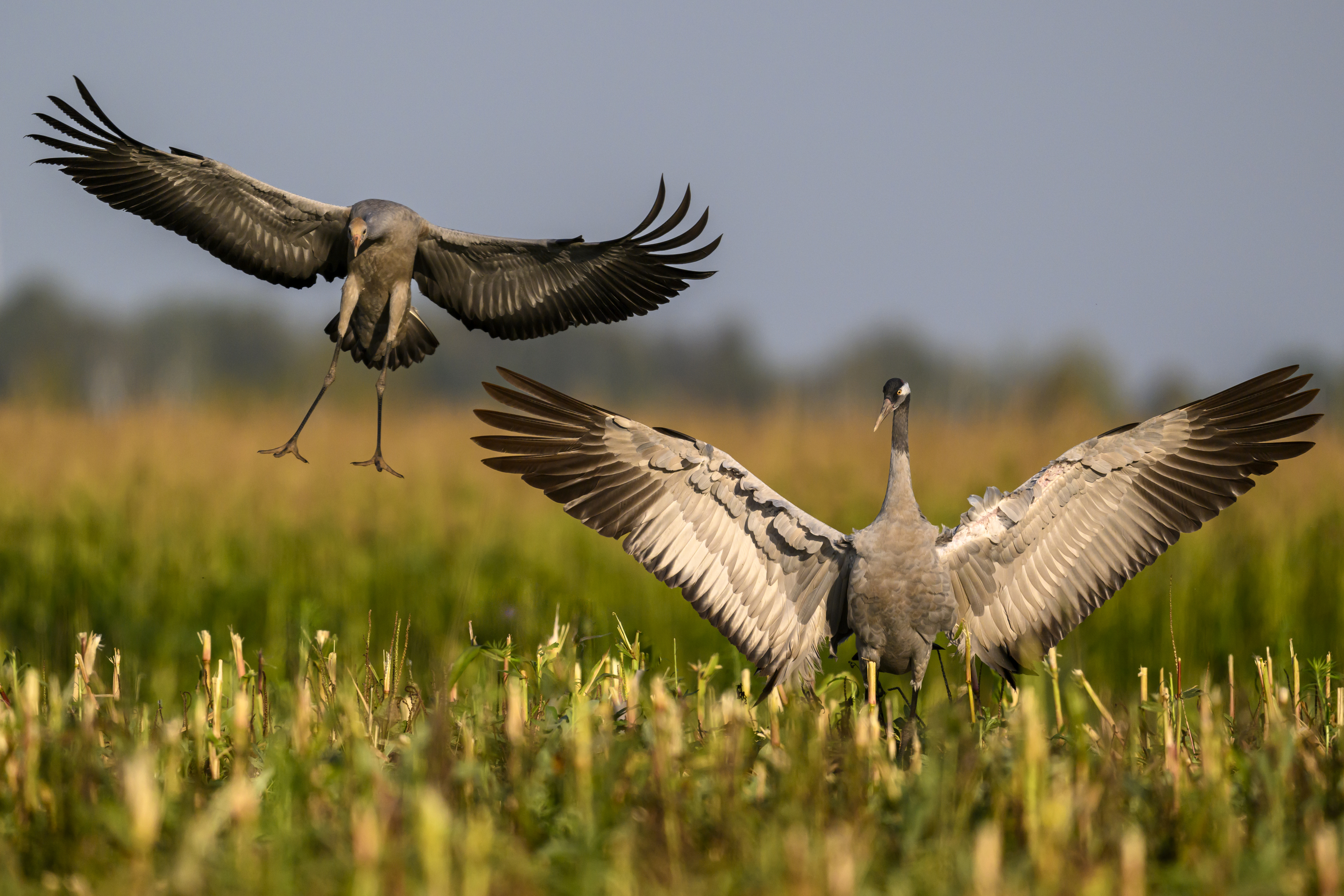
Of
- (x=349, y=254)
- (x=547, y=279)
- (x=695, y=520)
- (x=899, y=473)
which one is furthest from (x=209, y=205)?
(x=899, y=473)

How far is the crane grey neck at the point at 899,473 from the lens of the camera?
15.7 feet

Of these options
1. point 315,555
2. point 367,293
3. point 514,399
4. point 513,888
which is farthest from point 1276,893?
point 315,555

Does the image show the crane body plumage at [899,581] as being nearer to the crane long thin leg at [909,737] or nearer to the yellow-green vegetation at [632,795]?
the crane long thin leg at [909,737]

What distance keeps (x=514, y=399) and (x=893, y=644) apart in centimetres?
190

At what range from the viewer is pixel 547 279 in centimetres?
593

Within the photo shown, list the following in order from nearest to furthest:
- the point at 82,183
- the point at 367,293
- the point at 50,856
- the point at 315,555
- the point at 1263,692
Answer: the point at 50,856 < the point at 1263,692 < the point at 367,293 < the point at 82,183 < the point at 315,555

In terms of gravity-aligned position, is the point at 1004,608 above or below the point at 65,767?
above

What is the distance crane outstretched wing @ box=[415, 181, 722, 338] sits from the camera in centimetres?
568

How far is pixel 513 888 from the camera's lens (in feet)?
7.64

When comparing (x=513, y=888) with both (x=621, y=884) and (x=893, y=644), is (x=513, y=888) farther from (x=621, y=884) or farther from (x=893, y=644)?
(x=893, y=644)

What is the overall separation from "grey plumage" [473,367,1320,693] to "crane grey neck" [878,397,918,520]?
10mm

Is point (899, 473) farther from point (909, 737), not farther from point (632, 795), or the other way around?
point (632, 795)

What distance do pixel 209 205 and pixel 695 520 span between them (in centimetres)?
306

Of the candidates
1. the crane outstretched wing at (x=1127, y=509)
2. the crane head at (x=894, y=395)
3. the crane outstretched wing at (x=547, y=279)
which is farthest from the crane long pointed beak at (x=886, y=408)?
the crane outstretched wing at (x=547, y=279)
